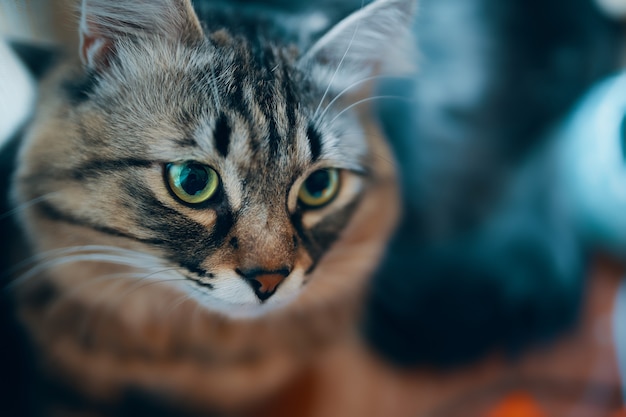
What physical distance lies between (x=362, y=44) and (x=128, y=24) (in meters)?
0.24

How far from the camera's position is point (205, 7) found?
1.60 ft

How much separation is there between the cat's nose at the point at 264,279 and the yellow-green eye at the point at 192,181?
83 mm

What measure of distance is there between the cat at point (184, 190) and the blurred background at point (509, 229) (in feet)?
0.42

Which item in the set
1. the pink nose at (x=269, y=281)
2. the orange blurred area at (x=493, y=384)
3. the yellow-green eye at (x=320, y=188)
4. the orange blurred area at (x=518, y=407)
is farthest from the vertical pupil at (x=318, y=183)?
the orange blurred area at (x=518, y=407)

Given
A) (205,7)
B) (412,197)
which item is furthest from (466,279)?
(205,7)

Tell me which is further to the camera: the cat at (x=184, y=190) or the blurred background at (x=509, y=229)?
the blurred background at (x=509, y=229)

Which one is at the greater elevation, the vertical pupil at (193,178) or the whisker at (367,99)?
the whisker at (367,99)

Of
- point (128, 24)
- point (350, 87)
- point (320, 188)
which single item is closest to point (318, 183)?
point (320, 188)

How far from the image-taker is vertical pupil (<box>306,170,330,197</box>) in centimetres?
50

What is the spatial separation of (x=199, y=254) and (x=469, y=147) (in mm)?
428

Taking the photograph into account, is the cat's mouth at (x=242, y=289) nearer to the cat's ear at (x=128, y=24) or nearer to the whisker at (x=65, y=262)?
the whisker at (x=65, y=262)

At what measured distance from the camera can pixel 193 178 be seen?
0.45 metres

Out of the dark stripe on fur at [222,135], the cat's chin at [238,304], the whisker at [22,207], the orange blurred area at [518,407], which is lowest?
the orange blurred area at [518,407]

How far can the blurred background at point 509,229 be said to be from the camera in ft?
2.14
